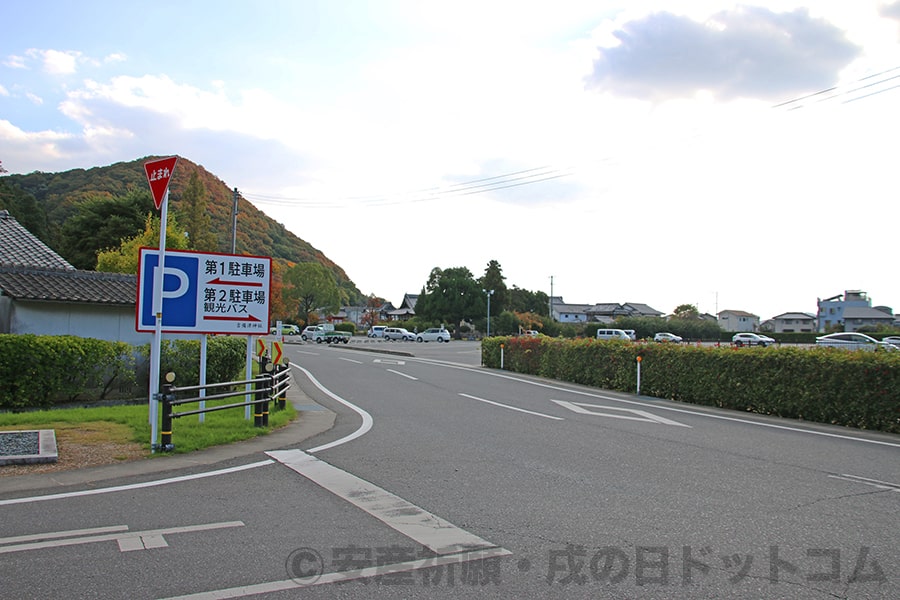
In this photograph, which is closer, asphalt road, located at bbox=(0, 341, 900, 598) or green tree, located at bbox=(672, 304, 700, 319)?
asphalt road, located at bbox=(0, 341, 900, 598)

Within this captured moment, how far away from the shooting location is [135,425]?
1055 centimetres

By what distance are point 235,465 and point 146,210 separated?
172 ft

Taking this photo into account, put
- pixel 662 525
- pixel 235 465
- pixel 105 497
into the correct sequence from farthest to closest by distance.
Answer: pixel 235 465 → pixel 105 497 → pixel 662 525

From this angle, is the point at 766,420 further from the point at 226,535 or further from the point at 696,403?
the point at 226,535

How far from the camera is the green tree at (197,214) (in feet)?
214

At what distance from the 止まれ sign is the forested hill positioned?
44821 millimetres

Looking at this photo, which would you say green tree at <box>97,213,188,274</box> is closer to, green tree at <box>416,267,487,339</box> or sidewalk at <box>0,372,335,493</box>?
sidewalk at <box>0,372,335,493</box>

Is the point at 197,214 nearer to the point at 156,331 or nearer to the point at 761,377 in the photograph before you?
the point at 156,331

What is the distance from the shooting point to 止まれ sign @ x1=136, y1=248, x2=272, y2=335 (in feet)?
34.5

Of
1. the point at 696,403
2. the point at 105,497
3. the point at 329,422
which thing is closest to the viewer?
the point at 105,497

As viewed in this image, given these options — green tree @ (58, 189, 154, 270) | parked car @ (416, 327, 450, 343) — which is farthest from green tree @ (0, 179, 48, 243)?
parked car @ (416, 327, 450, 343)

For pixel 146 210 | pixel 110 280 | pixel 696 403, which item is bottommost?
pixel 696 403

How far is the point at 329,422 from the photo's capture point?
39.2 ft

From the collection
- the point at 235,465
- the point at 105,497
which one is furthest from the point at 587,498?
the point at 105,497
